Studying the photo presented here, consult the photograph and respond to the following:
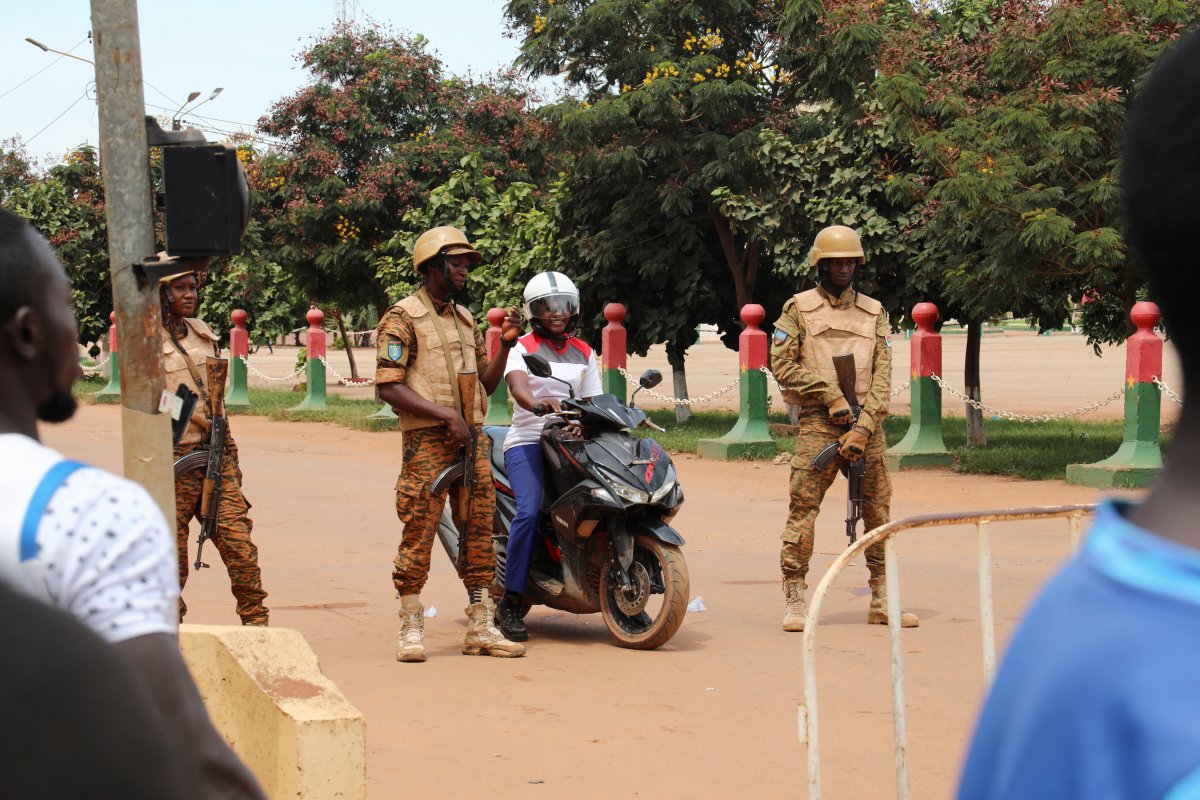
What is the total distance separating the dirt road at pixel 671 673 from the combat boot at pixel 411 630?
8cm

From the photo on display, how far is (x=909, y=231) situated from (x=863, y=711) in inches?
461

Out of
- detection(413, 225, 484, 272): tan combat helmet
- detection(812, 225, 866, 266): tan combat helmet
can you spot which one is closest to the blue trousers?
detection(413, 225, 484, 272): tan combat helmet

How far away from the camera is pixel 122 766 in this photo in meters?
1.23

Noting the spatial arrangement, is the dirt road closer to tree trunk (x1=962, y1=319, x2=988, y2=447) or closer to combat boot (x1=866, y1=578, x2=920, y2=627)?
combat boot (x1=866, y1=578, x2=920, y2=627)

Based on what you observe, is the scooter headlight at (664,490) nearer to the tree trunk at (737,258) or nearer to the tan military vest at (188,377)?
the tan military vest at (188,377)

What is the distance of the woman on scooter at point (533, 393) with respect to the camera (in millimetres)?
7438

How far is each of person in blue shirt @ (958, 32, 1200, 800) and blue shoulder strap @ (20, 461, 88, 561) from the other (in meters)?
1.11

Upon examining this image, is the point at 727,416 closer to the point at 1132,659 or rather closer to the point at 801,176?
the point at 801,176

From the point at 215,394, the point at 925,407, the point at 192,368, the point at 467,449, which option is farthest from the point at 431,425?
the point at 925,407

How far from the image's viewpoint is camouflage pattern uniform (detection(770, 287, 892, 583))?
7766 millimetres

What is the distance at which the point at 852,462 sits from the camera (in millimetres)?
7754

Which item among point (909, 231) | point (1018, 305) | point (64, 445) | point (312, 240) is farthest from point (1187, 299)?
point (312, 240)

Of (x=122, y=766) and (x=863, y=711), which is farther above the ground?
(x=122, y=766)

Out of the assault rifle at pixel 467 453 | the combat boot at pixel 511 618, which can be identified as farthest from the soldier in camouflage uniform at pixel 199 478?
the combat boot at pixel 511 618
